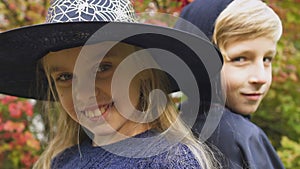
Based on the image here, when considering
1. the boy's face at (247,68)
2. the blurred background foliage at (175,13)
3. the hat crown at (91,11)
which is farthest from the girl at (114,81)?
the blurred background foliage at (175,13)

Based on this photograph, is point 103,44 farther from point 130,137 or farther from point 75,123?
point 75,123

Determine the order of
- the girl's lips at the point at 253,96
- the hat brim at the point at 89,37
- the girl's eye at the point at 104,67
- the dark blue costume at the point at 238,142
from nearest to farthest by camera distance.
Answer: the hat brim at the point at 89,37
the girl's eye at the point at 104,67
the dark blue costume at the point at 238,142
the girl's lips at the point at 253,96

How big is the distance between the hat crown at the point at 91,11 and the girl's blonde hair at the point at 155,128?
207mm

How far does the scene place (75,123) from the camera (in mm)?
2131

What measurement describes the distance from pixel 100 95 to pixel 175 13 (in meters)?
1.45

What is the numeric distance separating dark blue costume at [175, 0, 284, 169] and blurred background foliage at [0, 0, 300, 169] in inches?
A: 38.5

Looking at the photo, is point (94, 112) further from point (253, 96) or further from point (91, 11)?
point (253, 96)

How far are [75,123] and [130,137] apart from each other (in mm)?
437

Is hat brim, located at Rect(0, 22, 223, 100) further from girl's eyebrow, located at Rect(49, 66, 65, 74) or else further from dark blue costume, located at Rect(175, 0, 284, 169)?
dark blue costume, located at Rect(175, 0, 284, 169)

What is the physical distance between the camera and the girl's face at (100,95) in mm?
1708

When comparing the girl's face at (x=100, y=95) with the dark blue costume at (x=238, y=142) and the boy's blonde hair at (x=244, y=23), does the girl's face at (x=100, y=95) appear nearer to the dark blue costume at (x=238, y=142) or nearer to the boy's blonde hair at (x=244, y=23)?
the dark blue costume at (x=238, y=142)

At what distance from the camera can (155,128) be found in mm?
1789

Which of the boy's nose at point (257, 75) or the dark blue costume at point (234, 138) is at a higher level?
the boy's nose at point (257, 75)

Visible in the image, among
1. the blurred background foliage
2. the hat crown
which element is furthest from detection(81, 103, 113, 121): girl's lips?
the blurred background foliage
